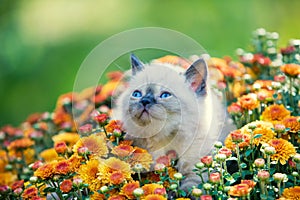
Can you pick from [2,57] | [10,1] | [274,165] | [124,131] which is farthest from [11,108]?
[274,165]

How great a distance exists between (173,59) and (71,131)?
0.71m

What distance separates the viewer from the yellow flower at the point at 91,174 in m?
1.86

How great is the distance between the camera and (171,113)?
210 centimetres

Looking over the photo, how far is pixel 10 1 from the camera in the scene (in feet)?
18.0

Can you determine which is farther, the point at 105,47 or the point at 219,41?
the point at 219,41

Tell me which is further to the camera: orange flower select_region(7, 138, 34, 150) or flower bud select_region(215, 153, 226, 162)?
orange flower select_region(7, 138, 34, 150)

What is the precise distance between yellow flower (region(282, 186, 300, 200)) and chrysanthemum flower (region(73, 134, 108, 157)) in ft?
2.16

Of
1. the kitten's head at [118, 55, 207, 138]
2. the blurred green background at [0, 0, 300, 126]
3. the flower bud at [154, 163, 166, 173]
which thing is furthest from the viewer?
the blurred green background at [0, 0, 300, 126]

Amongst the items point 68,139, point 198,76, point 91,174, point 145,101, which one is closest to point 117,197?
point 91,174

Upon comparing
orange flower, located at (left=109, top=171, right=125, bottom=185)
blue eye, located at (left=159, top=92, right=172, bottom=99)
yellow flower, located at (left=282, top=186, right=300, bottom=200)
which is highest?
blue eye, located at (left=159, top=92, right=172, bottom=99)

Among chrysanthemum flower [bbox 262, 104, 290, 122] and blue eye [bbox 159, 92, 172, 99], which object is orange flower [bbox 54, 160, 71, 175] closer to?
blue eye [bbox 159, 92, 172, 99]

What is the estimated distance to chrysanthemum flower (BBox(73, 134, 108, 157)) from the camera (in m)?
1.97

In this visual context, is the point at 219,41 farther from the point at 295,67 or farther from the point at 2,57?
the point at 295,67

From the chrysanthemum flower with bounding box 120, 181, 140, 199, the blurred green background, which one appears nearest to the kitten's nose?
the chrysanthemum flower with bounding box 120, 181, 140, 199
